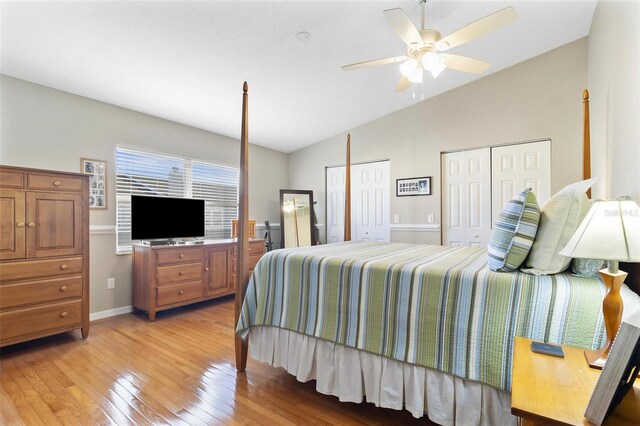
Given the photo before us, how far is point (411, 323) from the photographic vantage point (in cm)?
160

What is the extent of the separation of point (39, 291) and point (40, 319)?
0.24 m

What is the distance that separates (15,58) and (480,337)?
3872 millimetres

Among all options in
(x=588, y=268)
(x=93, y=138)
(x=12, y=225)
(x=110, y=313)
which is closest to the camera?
(x=588, y=268)

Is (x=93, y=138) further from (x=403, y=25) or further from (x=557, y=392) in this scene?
(x=557, y=392)

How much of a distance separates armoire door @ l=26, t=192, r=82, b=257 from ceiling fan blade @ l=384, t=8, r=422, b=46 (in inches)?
117

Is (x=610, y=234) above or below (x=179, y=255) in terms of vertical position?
above

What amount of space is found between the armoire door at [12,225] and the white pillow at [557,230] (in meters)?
3.54

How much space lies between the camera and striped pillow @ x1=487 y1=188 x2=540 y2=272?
1479 millimetres

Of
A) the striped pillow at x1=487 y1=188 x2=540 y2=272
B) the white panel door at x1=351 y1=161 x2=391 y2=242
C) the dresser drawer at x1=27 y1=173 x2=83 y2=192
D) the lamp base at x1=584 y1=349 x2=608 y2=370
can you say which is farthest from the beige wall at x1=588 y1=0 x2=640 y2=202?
the dresser drawer at x1=27 y1=173 x2=83 y2=192

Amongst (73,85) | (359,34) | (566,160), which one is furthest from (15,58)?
(566,160)

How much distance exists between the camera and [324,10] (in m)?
2.40

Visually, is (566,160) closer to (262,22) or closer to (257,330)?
(262,22)

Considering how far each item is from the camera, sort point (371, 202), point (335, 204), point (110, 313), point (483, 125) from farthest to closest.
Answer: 1. point (335, 204)
2. point (371, 202)
3. point (483, 125)
4. point (110, 313)

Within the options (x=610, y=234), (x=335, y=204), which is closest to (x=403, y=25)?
(x=610, y=234)
